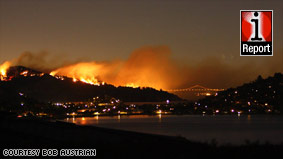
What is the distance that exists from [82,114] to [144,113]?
1257 inches

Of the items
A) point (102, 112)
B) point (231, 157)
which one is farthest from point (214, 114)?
point (231, 157)

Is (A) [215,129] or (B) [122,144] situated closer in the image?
(B) [122,144]

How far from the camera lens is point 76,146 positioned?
1928 cm

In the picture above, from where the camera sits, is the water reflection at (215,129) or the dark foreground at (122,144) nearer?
the dark foreground at (122,144)

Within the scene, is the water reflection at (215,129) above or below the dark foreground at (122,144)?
below

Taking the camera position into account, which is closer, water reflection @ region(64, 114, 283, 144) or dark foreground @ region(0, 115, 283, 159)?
dark foreground @ region(0, 115, 283, 159)

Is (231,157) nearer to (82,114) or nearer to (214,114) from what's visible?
(82,114)

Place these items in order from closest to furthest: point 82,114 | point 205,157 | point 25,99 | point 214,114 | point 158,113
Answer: point 205,157 < point 25,99 < point 82,114 < point 214,114 < point 158,113

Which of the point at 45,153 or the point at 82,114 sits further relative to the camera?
the point at 82,114

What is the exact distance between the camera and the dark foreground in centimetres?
1791

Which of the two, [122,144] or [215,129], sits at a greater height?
[122,144]

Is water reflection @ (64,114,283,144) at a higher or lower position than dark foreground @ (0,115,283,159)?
lower

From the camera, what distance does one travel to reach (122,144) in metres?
19.9

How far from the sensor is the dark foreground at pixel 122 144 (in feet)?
58.7
